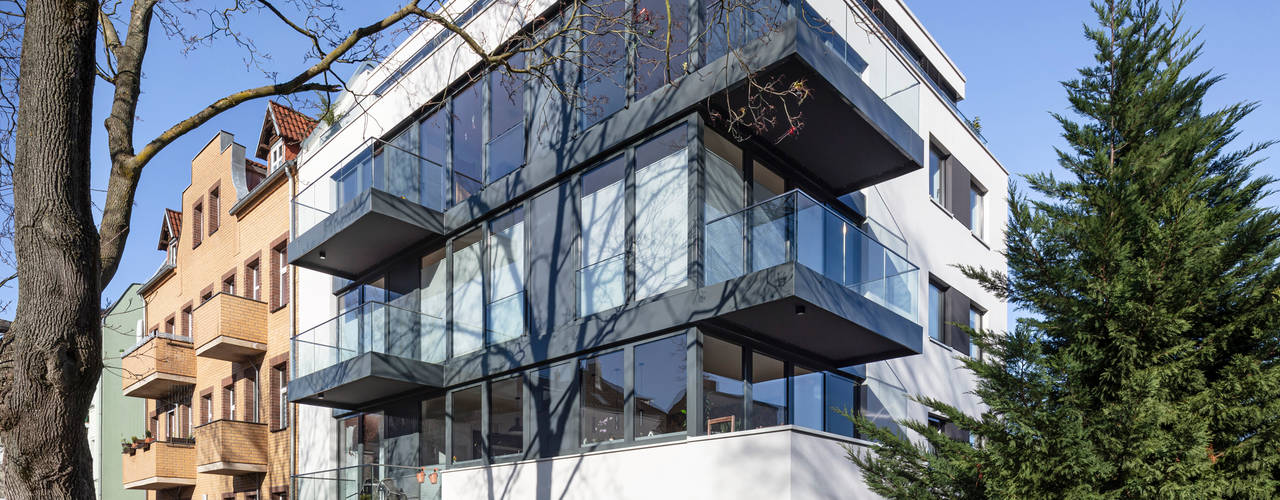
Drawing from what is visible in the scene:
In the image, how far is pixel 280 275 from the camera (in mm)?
20891

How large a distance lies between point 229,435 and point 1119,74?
17886 millimetres

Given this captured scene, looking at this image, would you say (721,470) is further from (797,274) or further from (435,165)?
(435,165)

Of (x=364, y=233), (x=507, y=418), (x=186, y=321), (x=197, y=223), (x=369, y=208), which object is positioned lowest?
(x=507, y=418)

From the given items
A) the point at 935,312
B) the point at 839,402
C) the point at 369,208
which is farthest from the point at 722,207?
the point at 935,312

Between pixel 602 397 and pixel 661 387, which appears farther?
pixel 602 397

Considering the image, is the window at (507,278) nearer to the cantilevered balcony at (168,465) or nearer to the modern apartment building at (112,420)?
the cantilevered balcony at (168,465)

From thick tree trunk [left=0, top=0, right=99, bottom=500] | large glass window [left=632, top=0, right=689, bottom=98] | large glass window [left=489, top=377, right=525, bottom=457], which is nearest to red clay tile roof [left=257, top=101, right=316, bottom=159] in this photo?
large glass window [left=489, top=377, right=525, bottom=457]

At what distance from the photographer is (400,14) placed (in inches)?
301

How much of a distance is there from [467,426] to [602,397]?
120 inches

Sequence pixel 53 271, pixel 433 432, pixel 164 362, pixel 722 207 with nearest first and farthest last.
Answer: pixel 53 271 < pixel 722 207 < pixel 433 432 < pixel 164 362

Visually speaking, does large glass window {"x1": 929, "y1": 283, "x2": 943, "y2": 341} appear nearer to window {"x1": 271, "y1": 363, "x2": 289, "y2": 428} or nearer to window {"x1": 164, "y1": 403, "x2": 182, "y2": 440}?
window {"x1": 271, "y1": 363, "x2": 289, "y2": 428}

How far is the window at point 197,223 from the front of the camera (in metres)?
25.4

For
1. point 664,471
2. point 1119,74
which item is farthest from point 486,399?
point 1119,74

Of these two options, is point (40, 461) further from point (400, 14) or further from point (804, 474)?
point (804, 474)
